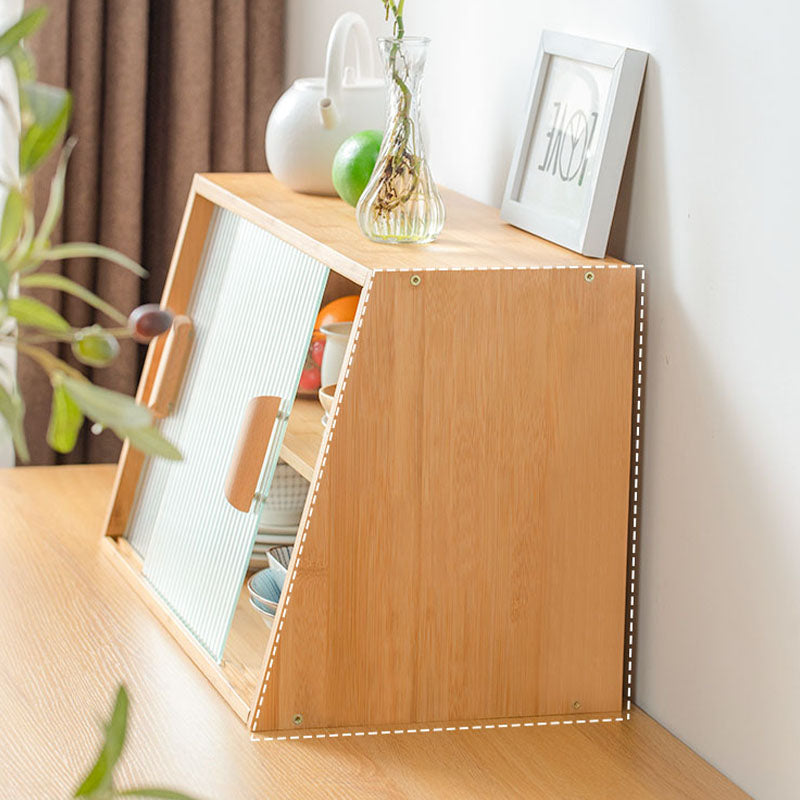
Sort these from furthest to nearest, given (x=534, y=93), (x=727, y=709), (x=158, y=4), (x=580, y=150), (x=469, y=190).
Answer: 1. (x=158, y=4)
2. (x=469, y=190)
3. (x=534, y=93)
4. (x=580, y=150)
5. (x=727, y=709)

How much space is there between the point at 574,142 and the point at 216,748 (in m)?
0.68

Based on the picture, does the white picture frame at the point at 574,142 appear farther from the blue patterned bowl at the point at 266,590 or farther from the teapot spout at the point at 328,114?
the blue patterned bowl at the point at 266,590

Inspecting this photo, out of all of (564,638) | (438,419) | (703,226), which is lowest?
(564,638)

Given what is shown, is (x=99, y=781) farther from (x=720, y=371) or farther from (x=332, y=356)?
(x=332, y=356)

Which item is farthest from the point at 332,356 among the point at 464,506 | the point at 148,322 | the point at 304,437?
the point at 148,322

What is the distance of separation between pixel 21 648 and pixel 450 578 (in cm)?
48

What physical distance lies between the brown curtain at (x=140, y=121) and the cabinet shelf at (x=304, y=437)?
33.3 inches

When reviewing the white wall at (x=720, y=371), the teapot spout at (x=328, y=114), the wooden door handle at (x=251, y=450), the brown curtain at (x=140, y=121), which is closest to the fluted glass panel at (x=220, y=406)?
the wooden door handle at (x=251, y=450)

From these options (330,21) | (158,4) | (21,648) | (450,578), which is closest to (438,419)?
(450,578)

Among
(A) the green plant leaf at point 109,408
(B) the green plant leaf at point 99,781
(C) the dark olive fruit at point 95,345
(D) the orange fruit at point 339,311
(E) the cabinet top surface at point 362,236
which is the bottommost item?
(D) the orange fruit at point 339,311

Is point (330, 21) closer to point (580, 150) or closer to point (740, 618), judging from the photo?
point (580, 150)

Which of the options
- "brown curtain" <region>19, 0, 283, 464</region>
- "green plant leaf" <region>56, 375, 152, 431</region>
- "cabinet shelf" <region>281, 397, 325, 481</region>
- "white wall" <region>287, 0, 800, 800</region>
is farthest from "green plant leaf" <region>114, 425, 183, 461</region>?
"brown curtain" <region>19, 0, 283, 464</region>

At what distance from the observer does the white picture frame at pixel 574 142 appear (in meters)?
1.27

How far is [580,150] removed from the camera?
4.37 ft
